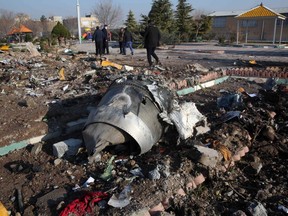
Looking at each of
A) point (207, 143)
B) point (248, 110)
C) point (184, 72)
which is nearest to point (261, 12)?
point (184, 72)

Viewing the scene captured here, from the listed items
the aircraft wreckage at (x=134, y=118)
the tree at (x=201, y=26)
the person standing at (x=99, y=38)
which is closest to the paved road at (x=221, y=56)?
the person standing at (x=99, y=38)

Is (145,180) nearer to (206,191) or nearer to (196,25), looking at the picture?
(206,191)

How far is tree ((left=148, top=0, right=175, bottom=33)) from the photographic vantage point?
29578 millimetres

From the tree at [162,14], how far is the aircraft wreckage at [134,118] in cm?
Result: 2670

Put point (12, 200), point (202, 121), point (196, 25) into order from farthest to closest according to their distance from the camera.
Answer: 1. point (196, 25)
2. point (202, 121)
3. point (12, 200)

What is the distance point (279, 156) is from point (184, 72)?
515 centimetres

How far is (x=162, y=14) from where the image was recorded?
29797 mm

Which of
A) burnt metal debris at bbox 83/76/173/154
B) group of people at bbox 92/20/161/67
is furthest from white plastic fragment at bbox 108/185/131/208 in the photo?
group of people at bbox 92/20/161/67

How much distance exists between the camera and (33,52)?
13758mm

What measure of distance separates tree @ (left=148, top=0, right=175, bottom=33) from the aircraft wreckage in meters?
26.7

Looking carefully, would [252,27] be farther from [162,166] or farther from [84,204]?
[84,204]

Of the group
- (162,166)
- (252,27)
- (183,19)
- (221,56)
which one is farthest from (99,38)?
(252,27)

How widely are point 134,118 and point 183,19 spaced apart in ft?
98.2

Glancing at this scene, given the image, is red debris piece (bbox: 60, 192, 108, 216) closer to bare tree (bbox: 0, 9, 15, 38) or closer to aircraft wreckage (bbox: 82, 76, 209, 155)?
aircraft wreckage (bbox: 82, 76, 209, 155)
